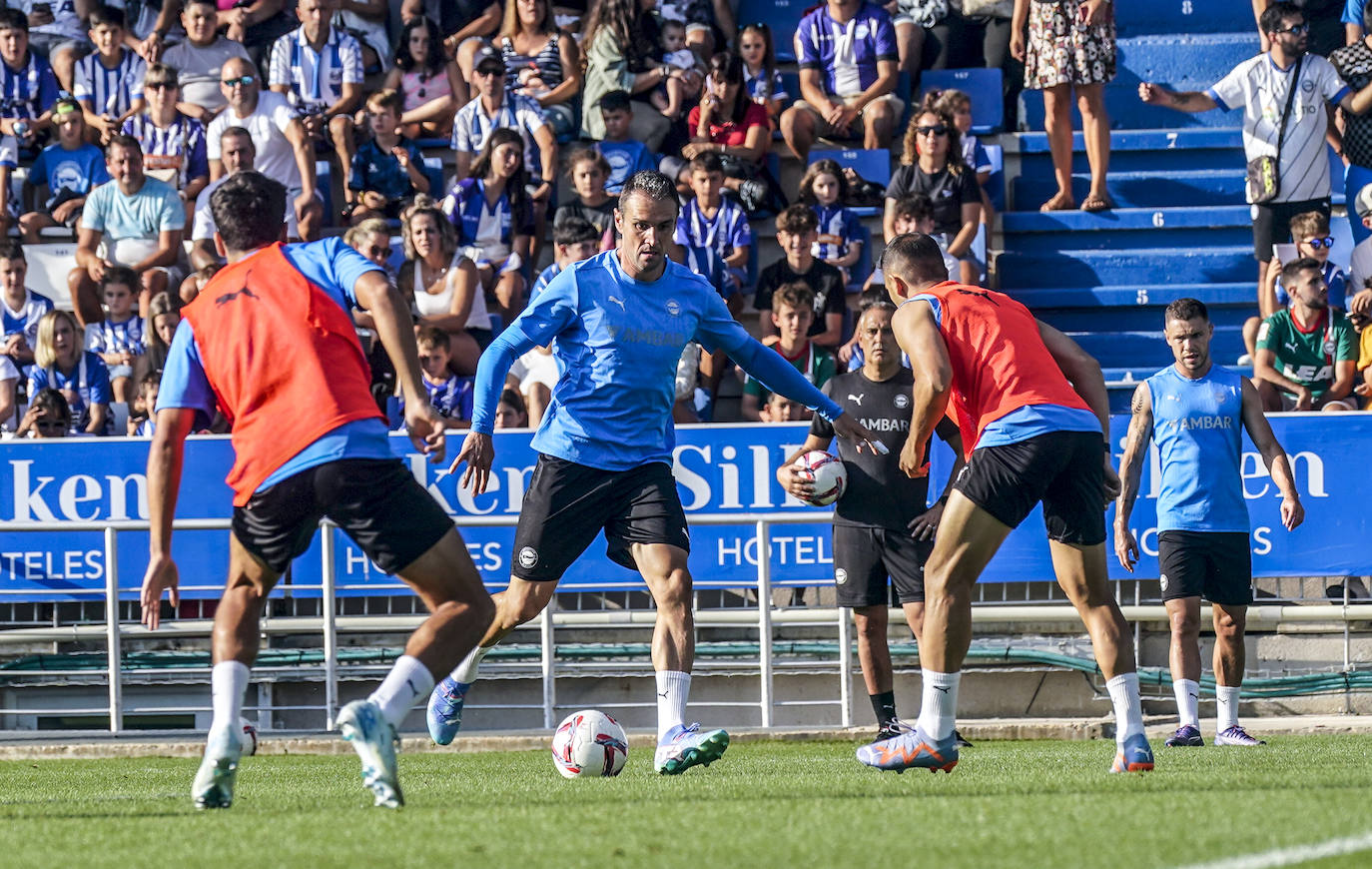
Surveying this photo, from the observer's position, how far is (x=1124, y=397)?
1309 cm

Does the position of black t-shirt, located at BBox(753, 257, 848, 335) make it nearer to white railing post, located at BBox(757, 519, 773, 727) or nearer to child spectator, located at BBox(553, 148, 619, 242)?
child spectator, located at BBox(553, 148, 619, 242)

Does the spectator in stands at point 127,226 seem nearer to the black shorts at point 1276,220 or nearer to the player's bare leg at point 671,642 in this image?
the player's bare leg at point 671,642

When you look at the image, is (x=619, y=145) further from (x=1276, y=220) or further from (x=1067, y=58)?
(x=1276, y=220)

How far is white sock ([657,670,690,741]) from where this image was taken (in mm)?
7414

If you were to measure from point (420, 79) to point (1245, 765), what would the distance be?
11.1 meters

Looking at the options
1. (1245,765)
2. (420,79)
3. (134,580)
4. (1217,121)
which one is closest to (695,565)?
(134,580)

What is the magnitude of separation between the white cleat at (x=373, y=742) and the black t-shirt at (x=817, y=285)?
8.34 meters

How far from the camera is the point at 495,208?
48.5ft

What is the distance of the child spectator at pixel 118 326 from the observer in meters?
14.4

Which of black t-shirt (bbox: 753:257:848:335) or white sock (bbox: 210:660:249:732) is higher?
black t-shirt (bbox: 753:257:848:335)

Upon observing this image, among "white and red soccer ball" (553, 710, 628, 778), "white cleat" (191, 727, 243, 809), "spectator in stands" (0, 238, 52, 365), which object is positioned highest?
"spectator in stands" (0, 238, 52, 365)

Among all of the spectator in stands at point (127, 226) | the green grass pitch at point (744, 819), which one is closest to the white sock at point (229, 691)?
the green grass pitch at point (744, 819)

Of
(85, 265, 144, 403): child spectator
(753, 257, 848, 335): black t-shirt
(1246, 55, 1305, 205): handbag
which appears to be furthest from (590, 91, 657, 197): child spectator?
(1246, 55, 1305, 205): handbag

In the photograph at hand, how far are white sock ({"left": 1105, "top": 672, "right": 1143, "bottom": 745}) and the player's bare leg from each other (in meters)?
1.57
